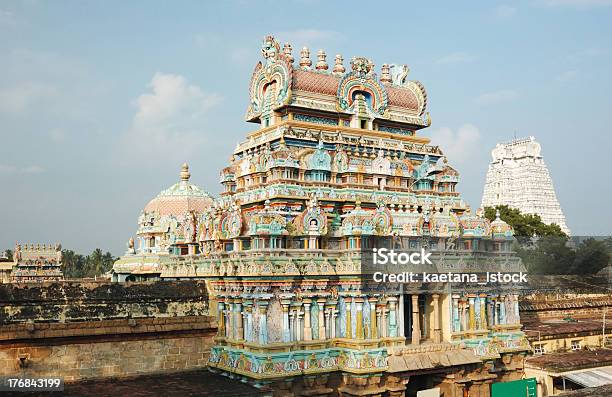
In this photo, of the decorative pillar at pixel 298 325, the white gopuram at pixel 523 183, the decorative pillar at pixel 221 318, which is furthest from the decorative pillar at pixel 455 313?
the white gopuram at pixel 523 183

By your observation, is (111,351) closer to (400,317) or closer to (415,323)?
(400,317)

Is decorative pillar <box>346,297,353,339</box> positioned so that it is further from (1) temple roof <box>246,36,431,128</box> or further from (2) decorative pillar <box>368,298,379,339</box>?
(1) temple roof <box>246,36,431,128</box>

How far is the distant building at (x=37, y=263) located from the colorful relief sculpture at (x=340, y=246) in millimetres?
23505

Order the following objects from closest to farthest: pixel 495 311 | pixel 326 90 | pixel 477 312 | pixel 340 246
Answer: pixel 340 246 < pixel 477 312 < pixel 495 311 < pixel 326 90

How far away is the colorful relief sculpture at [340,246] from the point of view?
17.7 m

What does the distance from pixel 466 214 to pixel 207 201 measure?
16965mm

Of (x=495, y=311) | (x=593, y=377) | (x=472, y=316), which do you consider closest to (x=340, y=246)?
(x=472, y=316)

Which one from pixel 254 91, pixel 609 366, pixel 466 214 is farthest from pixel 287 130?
pixel 609 366

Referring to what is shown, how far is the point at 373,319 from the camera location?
18.3 metres

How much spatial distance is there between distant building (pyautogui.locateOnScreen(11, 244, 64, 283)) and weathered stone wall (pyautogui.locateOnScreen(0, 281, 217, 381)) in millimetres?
27518

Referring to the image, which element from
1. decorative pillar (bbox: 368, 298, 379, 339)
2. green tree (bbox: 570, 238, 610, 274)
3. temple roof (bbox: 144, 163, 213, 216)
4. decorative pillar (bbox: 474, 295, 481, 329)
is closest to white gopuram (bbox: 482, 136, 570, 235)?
green tree (bbox: 570, 238, 610, 274)

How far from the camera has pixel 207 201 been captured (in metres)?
34.6

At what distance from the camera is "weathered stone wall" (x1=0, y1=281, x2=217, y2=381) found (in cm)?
1691

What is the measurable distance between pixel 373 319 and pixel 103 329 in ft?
25.1
